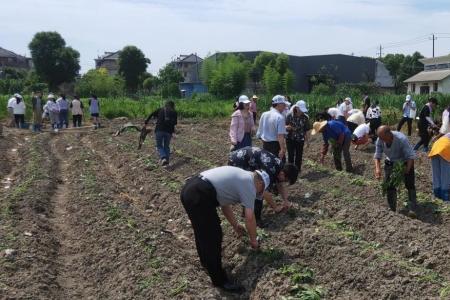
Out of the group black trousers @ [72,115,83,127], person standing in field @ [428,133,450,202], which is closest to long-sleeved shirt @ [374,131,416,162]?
person standing in field @ [428,133,450,202]

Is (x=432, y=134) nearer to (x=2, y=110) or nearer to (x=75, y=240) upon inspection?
(x=75, y=240)

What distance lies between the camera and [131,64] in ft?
188

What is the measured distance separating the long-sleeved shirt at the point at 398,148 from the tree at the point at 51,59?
161 ft

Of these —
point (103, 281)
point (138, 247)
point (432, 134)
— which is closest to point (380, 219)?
point (138, 247)

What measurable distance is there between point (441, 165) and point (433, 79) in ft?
151

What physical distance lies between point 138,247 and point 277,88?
125ft

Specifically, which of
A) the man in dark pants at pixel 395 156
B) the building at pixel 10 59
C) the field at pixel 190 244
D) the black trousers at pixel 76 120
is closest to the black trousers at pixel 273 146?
the field at pixel 190 244

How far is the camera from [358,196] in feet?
28.1

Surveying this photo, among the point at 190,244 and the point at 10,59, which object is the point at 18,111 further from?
the point at 10,59

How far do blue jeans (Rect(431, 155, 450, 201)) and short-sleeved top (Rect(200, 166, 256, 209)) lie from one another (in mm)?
3925

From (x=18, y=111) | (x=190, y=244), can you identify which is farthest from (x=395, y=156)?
(x=18, y=111)

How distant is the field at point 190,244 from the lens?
5.05 metres

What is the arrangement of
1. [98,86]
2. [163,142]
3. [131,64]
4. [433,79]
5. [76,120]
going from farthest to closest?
[131,64] < [433,79] < [98,86] < [76,120] < [163,142]

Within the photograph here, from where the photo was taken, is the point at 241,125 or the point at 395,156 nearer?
the point at 395,156
